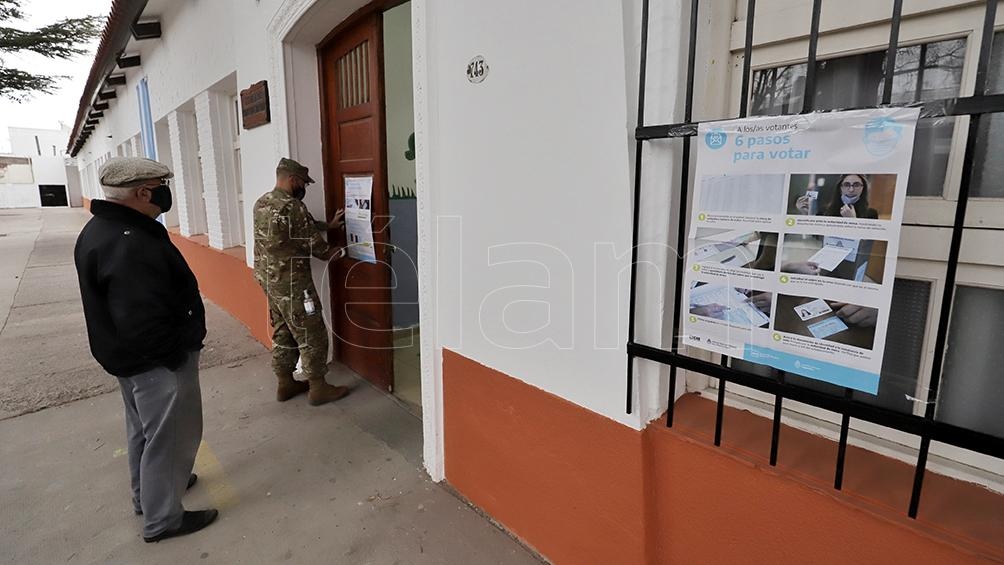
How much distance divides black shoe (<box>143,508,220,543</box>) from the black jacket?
0.80 meters

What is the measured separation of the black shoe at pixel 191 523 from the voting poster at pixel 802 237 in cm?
250

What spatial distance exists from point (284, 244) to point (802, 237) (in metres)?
3.20

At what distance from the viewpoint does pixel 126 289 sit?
2107 mm

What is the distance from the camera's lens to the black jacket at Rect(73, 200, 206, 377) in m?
2.10

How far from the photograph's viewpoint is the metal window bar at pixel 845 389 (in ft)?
3.30

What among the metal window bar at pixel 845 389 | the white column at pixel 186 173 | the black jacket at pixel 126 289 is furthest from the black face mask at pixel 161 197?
the white column at pixel 186 173

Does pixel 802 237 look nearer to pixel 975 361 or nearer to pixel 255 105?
pixel 975 361

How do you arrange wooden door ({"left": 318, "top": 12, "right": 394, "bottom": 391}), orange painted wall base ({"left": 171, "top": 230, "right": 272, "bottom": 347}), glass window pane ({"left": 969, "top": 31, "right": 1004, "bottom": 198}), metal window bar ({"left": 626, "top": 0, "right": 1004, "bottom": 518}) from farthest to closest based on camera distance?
1. orange painted wall base ({"left": 171, "top": 230, "right": 272, "bottom": 347})
2. wooden door ({"left": 318, "top": 12, "right": 394, "bottom": 391})
3. glass window pane ({"left": 969, "top": 31, "right": 1004, "bottom": 198})
4. metal window bar ({"left": 626, "top": 0, "right": 1004, "bottom": 518})

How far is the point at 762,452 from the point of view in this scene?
145 centimetres

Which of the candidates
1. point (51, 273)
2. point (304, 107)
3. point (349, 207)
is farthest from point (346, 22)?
point (51, 273)

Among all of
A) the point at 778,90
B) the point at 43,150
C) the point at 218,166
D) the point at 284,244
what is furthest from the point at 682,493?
the point at 43,150

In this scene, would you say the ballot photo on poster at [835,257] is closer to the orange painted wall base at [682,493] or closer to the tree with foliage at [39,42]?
the orange painted wall base at [682,493]

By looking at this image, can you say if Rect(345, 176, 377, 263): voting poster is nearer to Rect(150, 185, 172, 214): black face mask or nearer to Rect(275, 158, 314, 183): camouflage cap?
Rect(275, 158, 314, 183): camouflage cap

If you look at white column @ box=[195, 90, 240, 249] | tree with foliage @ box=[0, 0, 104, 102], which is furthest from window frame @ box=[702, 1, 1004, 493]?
tree with foliage @ box=[0, 0, 104, 102]
